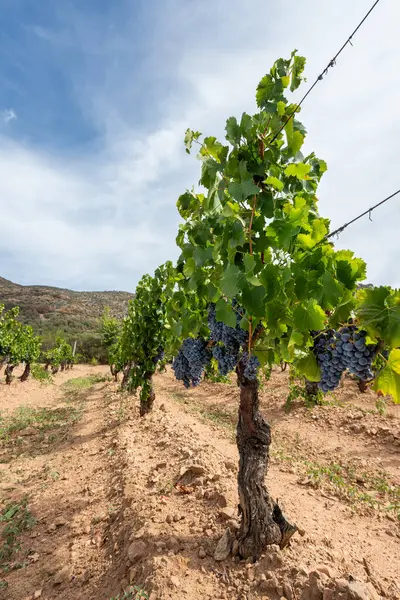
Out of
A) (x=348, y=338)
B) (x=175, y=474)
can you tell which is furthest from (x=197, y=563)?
(x=348, y=338)

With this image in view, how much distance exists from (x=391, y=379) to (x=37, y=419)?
481 inches

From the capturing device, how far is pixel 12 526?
15.1 ft

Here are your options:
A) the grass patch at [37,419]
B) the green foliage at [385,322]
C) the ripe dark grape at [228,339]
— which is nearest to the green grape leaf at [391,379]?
the green foliage at [385,322]

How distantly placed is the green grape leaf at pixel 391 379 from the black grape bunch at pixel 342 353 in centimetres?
12

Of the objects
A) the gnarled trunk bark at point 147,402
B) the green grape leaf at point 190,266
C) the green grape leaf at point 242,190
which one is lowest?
the gnarled trunk bark at point 147,402

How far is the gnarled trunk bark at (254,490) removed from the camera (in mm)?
3266

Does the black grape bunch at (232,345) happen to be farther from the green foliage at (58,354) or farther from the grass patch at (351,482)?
the green foliage at (58,354)

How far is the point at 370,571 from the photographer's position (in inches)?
125

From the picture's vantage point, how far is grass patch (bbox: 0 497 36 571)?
13.2 ft

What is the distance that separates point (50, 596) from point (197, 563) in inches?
60.9

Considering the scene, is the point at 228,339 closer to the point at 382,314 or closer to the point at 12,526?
the point at 382,314

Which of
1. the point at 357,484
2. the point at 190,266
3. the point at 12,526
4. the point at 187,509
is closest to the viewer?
A: the point at 190,266

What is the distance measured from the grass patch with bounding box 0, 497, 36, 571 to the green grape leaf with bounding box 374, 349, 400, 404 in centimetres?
470

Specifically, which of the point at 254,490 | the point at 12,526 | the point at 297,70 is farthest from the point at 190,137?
the point at 12,526
